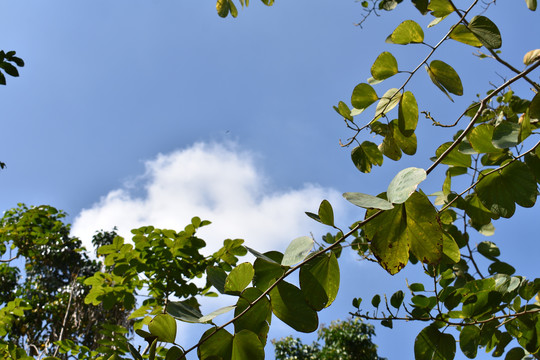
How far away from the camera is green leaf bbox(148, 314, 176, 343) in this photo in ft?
1.46

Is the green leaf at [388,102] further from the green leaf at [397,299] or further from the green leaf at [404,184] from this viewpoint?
the green leaf at [397,299]

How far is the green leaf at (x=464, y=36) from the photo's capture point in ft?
2.09

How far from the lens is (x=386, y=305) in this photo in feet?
3.13

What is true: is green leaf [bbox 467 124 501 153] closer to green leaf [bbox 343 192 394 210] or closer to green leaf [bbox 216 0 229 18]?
green leaf [bbox 343 192 394 210]

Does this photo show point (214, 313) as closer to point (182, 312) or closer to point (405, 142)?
point (182, 312)

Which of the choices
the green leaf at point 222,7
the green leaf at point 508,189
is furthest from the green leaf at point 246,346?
the green leaf at point 222,7

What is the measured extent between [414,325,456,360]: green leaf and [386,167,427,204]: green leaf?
1.08ft

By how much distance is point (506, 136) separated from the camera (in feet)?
1.81

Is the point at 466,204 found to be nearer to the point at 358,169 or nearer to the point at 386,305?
the point at 358,169

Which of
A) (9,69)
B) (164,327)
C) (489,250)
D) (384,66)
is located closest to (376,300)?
(489,250)

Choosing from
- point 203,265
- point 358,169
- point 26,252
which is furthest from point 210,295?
point 26,252

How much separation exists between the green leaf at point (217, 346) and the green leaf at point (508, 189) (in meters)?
0.43

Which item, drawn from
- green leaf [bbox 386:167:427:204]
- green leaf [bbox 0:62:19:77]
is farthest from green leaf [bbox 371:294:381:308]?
green leaf [bbox 0:62:19:77]

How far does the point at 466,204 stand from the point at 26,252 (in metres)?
4.41
